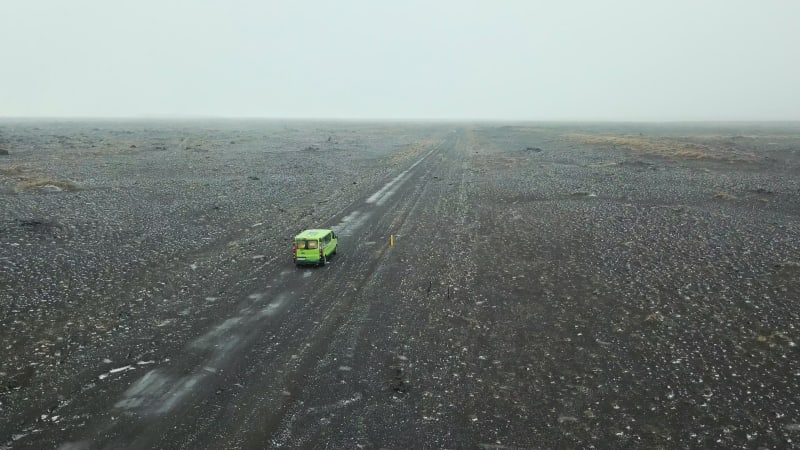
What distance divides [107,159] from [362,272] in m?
63.1

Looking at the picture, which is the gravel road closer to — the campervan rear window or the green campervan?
the green campervan

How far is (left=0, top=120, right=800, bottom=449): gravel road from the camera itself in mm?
12195

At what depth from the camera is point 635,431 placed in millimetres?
11984

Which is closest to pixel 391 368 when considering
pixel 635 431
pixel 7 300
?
pixel 635 431

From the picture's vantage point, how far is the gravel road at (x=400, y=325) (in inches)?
480

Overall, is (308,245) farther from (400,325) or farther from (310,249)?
(400,325)

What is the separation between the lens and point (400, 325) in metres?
18.0

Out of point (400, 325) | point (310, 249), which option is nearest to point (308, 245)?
point (310, 249)

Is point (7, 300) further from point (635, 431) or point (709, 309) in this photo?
point (709, 309)

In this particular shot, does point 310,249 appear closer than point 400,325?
No

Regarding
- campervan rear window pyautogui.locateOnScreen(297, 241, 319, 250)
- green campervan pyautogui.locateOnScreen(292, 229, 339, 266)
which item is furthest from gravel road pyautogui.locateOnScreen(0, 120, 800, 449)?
campervan rear window pyautogui.locateOnScreen(297, 241, 319, 250)

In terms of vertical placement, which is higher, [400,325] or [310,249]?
[310,249]

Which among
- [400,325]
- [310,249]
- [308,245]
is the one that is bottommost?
[400,325]

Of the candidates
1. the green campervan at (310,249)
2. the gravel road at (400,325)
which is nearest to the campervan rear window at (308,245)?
the green campervan at (310,249)
